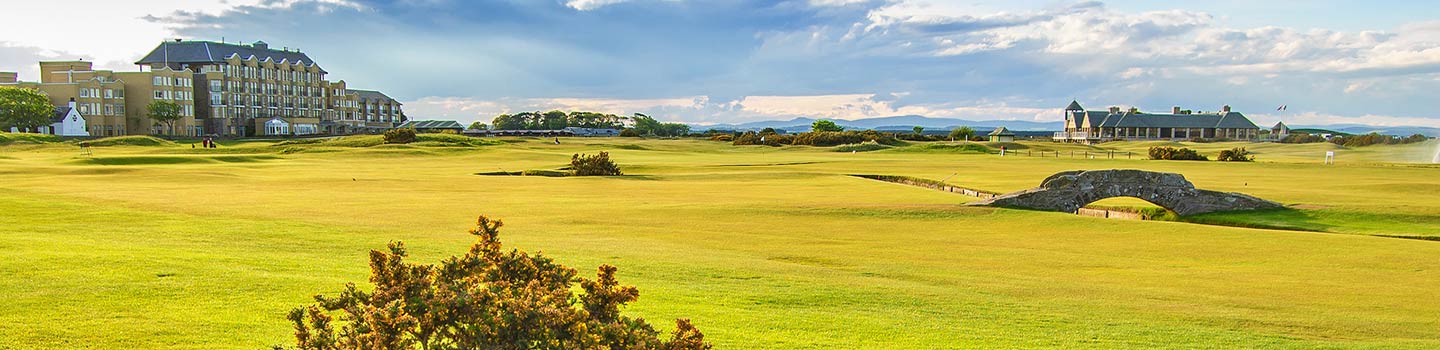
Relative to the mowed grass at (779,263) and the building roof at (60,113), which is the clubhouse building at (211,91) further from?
the mowed grass at (779,263)

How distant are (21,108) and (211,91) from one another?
3250 cm

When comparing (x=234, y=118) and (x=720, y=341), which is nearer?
(x=720, y=341)

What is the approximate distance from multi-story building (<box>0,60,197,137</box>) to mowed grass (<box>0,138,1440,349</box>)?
334ft

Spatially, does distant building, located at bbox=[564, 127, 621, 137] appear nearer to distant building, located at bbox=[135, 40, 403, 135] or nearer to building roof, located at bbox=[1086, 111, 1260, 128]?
distant building, located at bbox=[135, 40, 403, 135]

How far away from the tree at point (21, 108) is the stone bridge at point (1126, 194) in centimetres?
10731

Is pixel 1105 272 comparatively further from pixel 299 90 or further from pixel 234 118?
pixel 299 90

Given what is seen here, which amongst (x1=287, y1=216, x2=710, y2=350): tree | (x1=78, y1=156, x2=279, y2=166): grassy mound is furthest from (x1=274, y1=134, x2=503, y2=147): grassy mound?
(x1=287, y1=216, x2=710, y2=350): tree

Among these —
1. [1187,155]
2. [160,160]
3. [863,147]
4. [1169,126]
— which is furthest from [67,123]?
[1169,126]

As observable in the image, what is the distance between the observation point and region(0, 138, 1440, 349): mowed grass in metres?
10.2

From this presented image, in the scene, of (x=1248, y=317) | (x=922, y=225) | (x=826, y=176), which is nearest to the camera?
(x=1248, y=317)

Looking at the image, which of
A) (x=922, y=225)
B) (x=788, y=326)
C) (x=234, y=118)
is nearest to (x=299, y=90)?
(x=234, y=118)

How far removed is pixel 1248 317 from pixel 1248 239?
1080 centimetres

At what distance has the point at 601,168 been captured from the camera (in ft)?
158

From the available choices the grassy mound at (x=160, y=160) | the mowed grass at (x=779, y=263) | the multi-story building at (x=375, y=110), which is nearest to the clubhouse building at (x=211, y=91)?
the multi-story building at (x=375, y=110)
